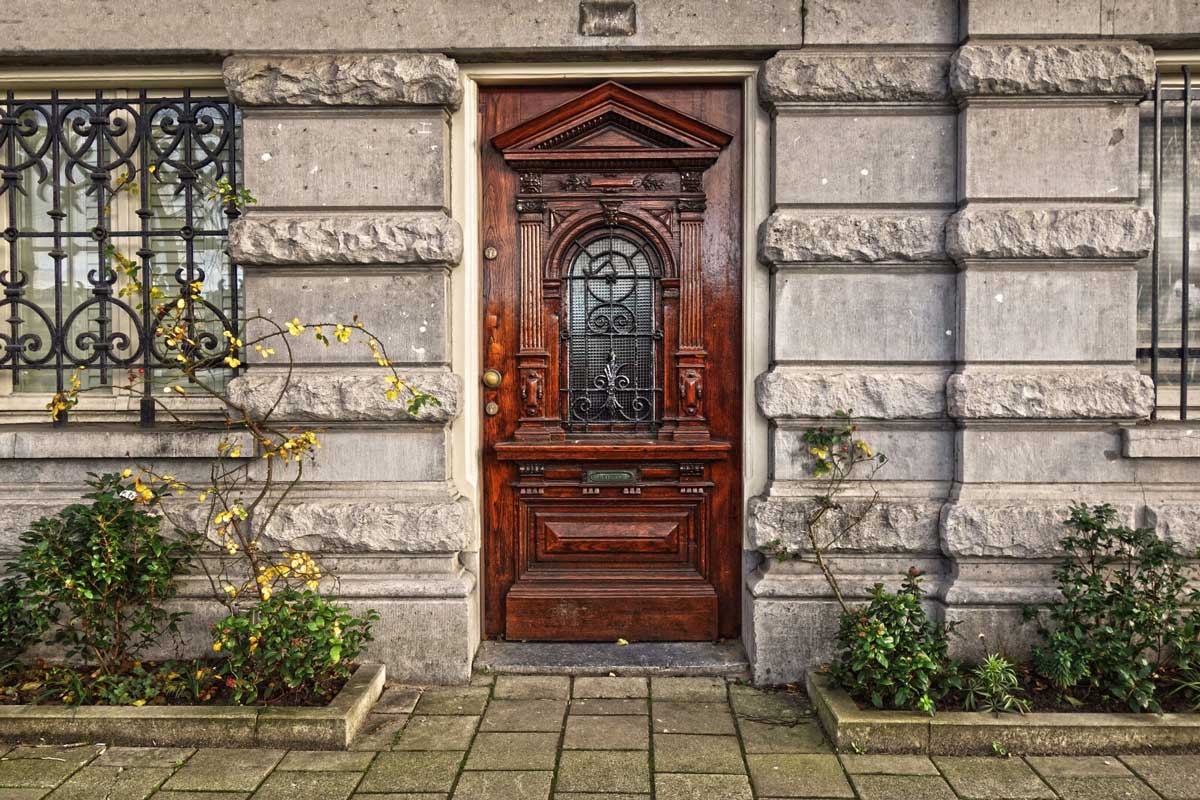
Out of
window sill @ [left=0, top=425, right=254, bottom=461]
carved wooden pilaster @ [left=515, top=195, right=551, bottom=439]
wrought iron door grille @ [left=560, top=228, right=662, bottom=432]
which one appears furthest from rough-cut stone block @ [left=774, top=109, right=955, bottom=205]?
window sill @ [left=0, top=425, right=254, bottom=461]

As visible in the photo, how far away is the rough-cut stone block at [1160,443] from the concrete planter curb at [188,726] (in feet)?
13.5

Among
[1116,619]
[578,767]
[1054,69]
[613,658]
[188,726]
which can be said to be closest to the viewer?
[578,767]

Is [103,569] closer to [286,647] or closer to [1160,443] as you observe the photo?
[286,647]

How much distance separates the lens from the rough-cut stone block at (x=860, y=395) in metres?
4.50

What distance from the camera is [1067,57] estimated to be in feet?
14.3

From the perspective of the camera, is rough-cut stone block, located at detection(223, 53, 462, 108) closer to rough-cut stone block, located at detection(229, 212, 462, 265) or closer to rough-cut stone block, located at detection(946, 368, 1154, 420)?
rough-cut stone block, located at detection(229, 212, 462, 265)

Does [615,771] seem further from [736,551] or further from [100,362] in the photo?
[100,362]

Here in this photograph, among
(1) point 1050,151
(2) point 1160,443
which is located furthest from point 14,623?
(2) point 1160,443

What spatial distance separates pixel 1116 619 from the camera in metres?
4.02

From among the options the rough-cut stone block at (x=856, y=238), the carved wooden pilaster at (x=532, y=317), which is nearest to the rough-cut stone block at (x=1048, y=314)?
the rough-cut stone block at (x=856, y=238)

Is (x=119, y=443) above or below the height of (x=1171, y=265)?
below

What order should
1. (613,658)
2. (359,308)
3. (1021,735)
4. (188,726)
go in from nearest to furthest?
(1021,735), (188,726), (359,308), (613,658)

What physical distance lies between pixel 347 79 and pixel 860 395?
3194mm

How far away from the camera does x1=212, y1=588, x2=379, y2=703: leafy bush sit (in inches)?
157
